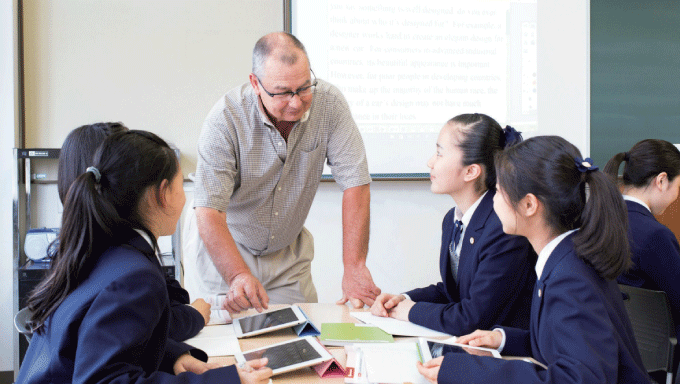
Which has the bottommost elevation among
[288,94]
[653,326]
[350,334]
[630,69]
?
[653,326]

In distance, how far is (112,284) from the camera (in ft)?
3.24

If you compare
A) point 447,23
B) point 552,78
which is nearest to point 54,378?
point 447,23

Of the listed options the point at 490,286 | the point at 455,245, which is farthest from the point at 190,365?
the point at 455,245

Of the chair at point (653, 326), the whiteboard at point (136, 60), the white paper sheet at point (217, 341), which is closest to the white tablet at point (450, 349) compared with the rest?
the white paper sheet at point (217, 341)

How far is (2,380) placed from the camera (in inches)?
118

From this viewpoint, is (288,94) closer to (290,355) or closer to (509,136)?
(509,136)

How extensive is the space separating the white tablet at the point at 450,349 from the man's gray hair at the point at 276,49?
1.00 metres

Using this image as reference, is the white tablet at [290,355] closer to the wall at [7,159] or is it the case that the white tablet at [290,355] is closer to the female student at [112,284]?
the female student at [112,284]

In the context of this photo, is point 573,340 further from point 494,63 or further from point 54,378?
point 494,63

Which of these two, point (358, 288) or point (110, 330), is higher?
point (110, 330)

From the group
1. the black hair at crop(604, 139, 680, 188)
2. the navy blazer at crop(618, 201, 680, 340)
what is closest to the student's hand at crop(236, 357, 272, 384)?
the navy blazer at crop(618, 201, 680, 340)

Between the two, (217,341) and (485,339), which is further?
(217,341)

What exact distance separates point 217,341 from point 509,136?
1.03 metres

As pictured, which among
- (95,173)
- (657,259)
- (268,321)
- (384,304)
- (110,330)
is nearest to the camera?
(110,330)
